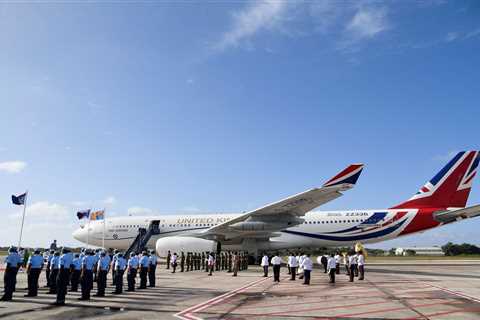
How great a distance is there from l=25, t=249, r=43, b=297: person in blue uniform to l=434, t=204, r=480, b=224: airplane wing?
21.7m

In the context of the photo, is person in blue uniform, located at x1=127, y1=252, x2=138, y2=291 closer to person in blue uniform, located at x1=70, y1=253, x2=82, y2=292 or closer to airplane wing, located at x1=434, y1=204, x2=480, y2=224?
person in blue uniform, located at x1=70, y1=253, x2=82, y2=292

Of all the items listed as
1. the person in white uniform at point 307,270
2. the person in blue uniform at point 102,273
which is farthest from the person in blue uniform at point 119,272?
the person in white uniform at point 307,270

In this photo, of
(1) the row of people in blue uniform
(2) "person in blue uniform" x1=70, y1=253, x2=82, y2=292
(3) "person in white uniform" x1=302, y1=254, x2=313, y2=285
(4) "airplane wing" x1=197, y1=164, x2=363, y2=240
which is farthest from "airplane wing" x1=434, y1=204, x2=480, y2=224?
(2) "person in blue uniform" x1=70, y1=253, x2=82, y2=292

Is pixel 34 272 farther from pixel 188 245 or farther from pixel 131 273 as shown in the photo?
pixel 188 245

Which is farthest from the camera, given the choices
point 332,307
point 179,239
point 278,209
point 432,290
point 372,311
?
point 179,239

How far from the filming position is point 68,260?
10531 mm

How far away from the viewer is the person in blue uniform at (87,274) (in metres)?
10.4

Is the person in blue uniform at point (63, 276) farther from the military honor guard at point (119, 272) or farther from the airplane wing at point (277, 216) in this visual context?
the airplane wing at point (277, 216)

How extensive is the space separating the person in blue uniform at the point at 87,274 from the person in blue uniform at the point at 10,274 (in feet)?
5.71

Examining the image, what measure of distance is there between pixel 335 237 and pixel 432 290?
43.4 ft

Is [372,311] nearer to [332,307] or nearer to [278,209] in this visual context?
[332,307]

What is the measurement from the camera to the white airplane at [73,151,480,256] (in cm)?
2322

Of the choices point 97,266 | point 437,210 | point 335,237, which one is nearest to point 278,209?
point 335,237

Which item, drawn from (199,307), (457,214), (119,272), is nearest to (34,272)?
(119,272)
